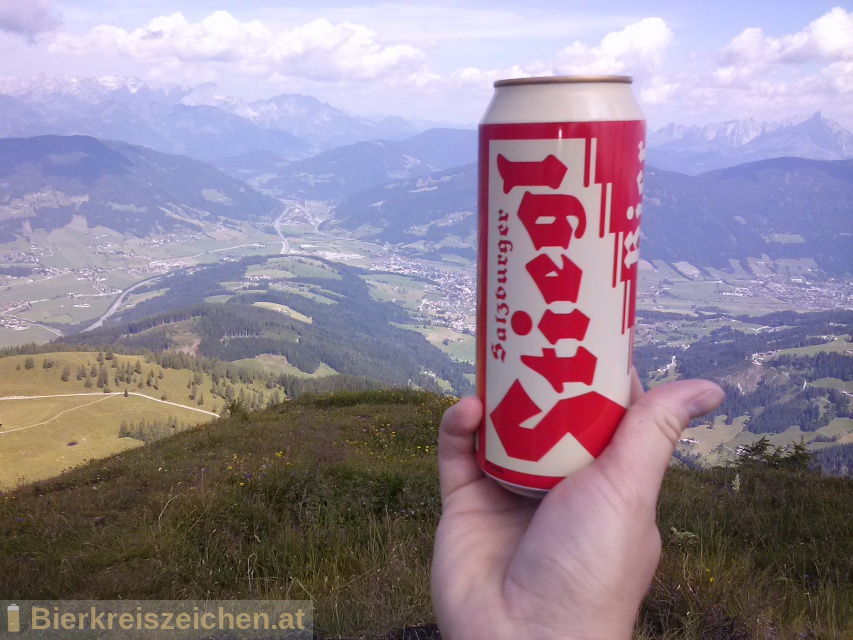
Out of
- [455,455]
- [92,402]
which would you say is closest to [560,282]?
[455,455]

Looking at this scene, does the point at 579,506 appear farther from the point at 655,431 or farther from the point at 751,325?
the point at 751,325

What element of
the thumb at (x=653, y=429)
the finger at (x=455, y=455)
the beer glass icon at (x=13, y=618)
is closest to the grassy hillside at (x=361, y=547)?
the beer glass icon at (x=13, y=618)

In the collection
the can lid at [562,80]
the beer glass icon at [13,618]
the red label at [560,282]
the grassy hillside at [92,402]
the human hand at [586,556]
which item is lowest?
the grassy hillside at [92,402]

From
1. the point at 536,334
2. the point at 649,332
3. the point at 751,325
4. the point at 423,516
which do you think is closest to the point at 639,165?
the point at 536,334

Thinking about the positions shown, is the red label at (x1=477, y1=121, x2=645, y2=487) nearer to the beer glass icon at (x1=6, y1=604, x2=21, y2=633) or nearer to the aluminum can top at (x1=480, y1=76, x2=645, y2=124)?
the aluminum can top at (x1=480, y1=76, x2=645, y2=124)

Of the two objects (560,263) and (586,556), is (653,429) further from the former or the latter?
(560,263)

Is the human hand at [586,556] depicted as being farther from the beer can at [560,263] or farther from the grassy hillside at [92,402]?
the grassy hillside at [92,402]

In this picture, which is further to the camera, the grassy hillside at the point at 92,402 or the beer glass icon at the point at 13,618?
the grassy hillside at the point at 92,402
